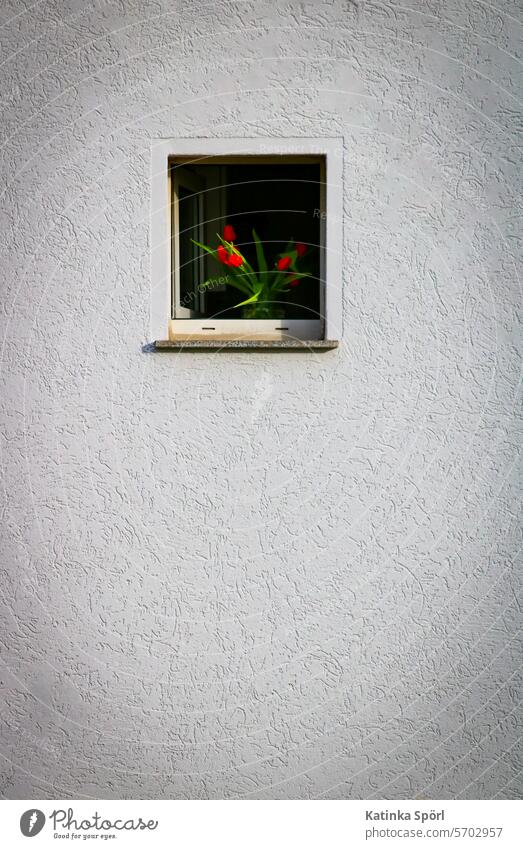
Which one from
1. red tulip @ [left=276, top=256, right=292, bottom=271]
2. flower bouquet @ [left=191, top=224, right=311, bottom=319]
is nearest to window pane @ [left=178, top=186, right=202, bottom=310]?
flower bouquet @ [left=191, top=224, right=311, bottom=319]

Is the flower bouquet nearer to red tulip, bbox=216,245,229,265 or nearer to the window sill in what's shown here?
red tulip, bbox=216,245,229,265

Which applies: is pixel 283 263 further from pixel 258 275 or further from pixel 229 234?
pixel 229 234

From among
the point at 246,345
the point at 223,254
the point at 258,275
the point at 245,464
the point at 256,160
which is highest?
the point at 256,160

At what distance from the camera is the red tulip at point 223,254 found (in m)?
4.68

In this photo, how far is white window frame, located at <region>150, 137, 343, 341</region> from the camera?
4.45 metres

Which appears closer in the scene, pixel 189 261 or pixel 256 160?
pixel 256 160

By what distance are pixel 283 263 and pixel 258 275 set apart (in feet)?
0.44

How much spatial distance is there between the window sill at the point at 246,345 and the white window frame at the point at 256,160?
0.06 metres

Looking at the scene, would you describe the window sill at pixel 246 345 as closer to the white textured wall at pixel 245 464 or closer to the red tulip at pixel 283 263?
the white textured wall at pixel 245 464

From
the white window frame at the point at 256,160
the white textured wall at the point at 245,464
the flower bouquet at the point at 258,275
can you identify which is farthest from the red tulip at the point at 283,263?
the white textured wall at the point at 245,464

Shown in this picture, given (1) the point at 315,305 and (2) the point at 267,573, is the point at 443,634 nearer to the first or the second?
(2) the point at 267,573

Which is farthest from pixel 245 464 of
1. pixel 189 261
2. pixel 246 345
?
pixel 189 261

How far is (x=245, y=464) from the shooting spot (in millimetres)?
4535

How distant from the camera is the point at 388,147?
4438 mm
